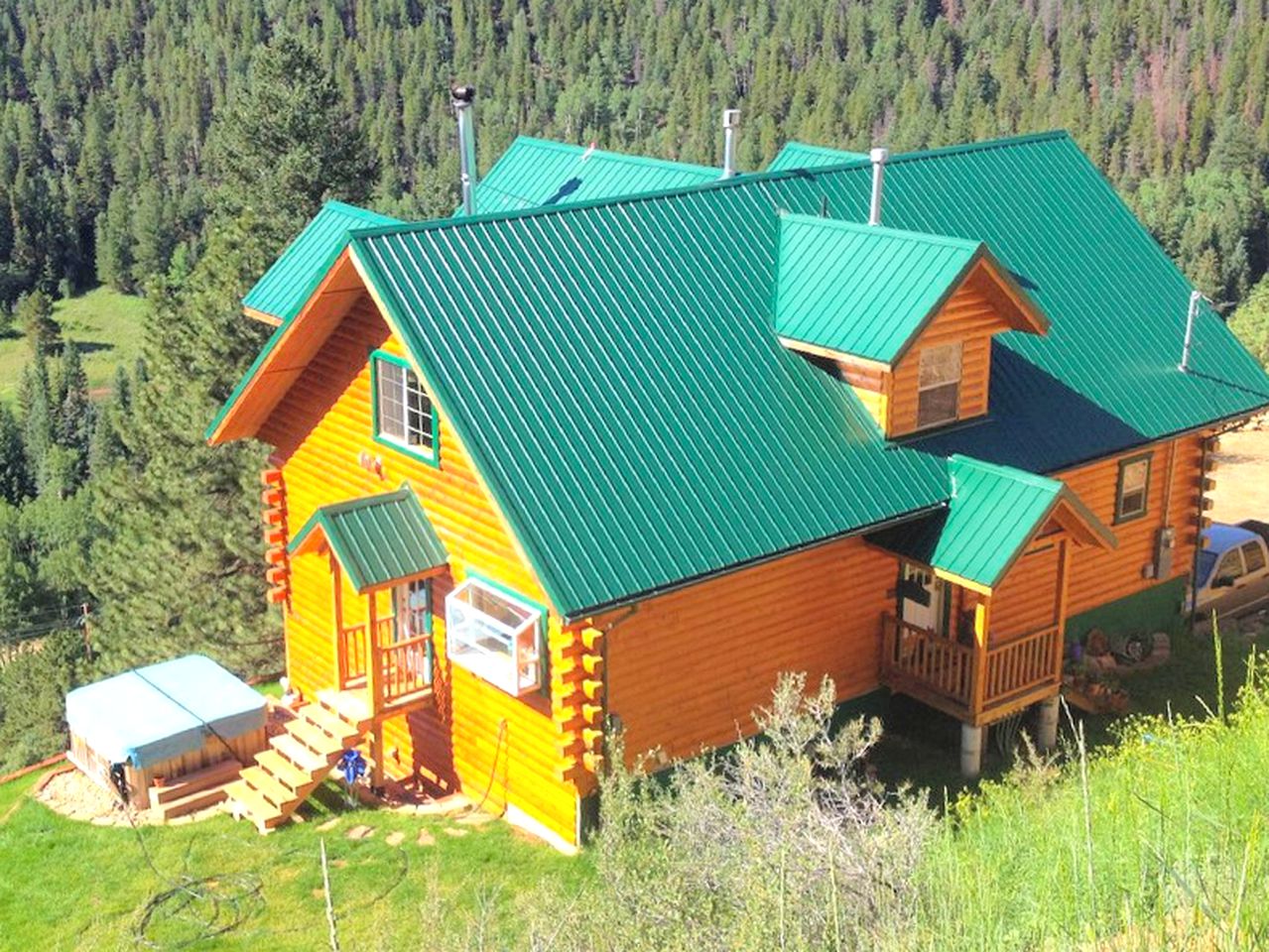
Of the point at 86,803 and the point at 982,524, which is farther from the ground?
the point at 982,524

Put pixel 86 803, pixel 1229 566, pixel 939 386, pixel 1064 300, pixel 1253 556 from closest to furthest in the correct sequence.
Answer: pixel 86 803 → pixel 939 386 → pixel 1064 300 → pixel 1229 566 → pixel 1253 556

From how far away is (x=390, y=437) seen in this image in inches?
712

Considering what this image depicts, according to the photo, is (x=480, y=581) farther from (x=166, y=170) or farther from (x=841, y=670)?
(x=166, y=170)

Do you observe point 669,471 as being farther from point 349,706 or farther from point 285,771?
point 285,771

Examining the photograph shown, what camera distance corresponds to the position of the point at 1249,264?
115 metres

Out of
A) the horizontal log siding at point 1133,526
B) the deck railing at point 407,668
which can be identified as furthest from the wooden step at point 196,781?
the horizontal log siding at point 1133,526

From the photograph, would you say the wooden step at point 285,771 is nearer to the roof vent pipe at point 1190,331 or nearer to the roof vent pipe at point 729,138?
the roof vent pipe at point 729,138

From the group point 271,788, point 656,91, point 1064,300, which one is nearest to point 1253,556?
point 1064,300

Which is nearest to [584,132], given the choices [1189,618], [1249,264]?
[1249,264]

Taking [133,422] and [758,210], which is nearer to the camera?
[758,210]

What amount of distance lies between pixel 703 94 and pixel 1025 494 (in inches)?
5923

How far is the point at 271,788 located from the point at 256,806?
0.27 meters

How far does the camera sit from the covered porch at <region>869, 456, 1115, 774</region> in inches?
675

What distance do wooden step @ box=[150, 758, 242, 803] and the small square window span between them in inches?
516
